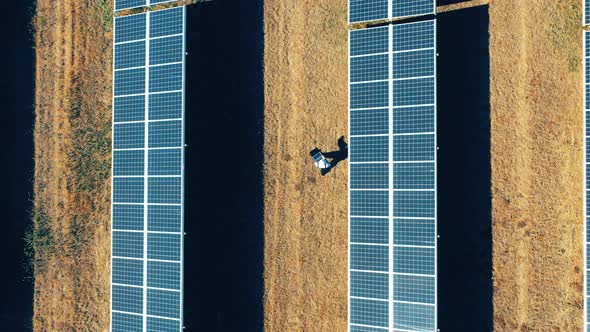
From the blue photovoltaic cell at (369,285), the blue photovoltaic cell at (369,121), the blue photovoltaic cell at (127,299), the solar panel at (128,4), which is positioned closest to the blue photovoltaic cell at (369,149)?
the blue photovoltaic cell at (369,121)

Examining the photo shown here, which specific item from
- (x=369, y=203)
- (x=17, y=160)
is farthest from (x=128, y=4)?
(x=369, y=203)

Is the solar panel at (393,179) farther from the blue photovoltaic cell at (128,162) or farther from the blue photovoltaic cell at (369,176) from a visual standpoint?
the blue photovoltaic cell at (128,162)

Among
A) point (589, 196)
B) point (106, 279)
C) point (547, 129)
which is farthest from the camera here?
point (106, 279)

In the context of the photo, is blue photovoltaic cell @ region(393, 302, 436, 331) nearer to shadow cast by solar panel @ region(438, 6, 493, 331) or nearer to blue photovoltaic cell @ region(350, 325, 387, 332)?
blue photovoltaic cell @ region(350, 325, 387, 332)

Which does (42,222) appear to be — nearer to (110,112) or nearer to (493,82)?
(110,112)

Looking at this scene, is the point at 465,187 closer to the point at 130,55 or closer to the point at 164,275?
the point at 164,275

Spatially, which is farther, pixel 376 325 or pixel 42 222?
pixel 42 222

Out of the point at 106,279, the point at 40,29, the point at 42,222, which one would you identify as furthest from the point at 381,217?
the point at 40,29
